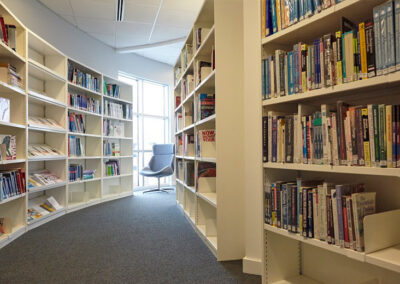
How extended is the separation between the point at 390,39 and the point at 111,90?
4817 mm

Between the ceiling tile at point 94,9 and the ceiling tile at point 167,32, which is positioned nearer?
the ceiling tile at point 94,9

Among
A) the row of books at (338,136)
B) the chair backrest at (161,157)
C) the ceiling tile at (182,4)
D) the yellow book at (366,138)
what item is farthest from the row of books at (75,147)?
the yellow book at (366,138)

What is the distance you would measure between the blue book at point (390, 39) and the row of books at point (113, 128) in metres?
4.53

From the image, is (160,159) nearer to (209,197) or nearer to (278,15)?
(209,197)

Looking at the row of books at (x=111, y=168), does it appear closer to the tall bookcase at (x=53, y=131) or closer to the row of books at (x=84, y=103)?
the tall bookcase at (x=53, y=131)

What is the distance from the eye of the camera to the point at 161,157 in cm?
593

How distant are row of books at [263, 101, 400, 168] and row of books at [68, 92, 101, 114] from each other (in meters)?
3.48

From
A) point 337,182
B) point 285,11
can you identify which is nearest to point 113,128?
point 285,11

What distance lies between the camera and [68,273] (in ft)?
6.32

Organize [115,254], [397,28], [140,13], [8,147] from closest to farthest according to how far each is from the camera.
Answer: [397,28]
[115,254]
[8,147]
[140,13]

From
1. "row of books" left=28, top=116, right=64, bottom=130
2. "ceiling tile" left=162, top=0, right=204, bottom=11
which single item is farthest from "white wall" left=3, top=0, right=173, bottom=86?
"ceiling tile" left=162, top=0, right=204, bottom=11

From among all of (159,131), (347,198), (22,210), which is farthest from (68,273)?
(159,131)

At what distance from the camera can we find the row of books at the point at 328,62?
1.05 metres

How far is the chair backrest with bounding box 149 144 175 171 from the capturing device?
5.84 m
